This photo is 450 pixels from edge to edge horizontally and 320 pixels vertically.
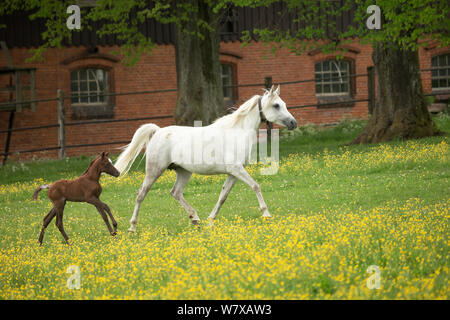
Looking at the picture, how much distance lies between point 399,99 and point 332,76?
31.3ft

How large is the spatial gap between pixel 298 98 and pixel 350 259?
20.4m

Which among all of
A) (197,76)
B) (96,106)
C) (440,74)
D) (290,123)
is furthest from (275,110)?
(440,74)

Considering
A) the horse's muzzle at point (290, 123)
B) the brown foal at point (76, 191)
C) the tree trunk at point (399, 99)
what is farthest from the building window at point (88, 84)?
the brown foal at point (76, 191)

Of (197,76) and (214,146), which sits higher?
(197,76)

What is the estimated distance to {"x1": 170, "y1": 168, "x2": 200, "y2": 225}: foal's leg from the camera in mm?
10375

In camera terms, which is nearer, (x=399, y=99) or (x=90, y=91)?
(x=399, y=99)

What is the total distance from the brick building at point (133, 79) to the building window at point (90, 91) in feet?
0.11

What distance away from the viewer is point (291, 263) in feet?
22.9

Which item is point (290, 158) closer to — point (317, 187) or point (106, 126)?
point (317, 187)

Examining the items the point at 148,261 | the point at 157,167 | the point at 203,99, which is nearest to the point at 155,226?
the point at 157,167

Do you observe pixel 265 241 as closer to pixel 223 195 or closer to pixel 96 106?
pixel 223 195

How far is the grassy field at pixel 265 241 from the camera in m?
6.37

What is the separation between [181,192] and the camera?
34.8ft

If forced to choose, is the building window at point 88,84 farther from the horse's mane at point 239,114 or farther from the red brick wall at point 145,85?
the horse's mane at point 239,114
